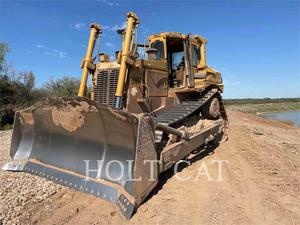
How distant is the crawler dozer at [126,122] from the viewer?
390 cm

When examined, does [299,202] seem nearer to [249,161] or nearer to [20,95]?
[249,161]

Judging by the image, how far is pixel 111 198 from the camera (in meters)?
3.81

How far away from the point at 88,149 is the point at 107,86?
1.62m

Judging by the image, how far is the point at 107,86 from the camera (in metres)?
5.81

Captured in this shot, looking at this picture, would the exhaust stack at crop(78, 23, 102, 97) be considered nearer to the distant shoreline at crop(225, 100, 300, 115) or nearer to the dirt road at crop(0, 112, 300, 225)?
the dirt road at crop(0, 112, 300, 225)

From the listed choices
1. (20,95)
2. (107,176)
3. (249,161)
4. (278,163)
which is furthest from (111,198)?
(20,95)

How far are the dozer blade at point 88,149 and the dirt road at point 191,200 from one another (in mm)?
190

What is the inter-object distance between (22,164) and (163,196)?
2.58m

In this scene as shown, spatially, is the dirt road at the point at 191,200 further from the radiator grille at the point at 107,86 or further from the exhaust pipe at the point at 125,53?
the radiator grille at the point at 107,86

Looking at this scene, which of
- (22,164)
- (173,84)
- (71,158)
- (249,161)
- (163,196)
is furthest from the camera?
(173,84)

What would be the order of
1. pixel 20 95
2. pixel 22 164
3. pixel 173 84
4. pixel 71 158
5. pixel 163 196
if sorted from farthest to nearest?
pixel 20 95
pixel 173 84
pixel 22 164
pixel 71 158
pixel 163 196

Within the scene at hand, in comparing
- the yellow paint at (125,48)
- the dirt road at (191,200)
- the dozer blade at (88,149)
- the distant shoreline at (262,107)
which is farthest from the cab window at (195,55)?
the distant shoreline at (262,107)

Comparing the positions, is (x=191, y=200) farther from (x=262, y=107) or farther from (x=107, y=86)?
(x=262, y=107)

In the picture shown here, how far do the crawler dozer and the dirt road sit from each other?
195 millimetres
